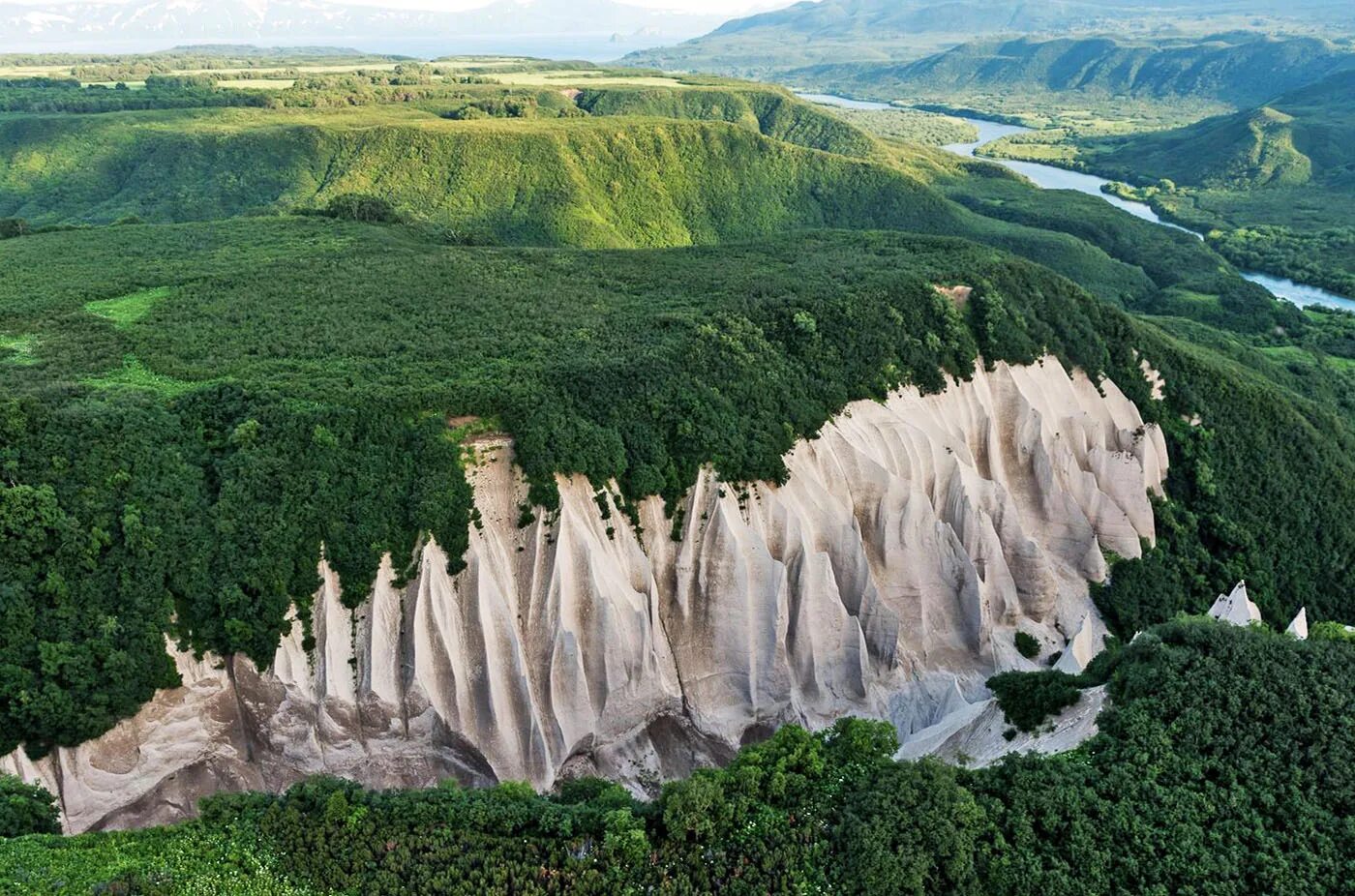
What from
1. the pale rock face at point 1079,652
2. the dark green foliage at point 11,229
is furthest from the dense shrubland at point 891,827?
the dark green foliage at point 11,229

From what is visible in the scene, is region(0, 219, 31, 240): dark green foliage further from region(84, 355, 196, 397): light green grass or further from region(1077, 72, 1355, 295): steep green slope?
region(1077, 72, 1355, 295): steep green slope

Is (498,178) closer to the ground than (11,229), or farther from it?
farther from it

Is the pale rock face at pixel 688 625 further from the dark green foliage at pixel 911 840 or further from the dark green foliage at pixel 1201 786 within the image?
the dark green foliage at pixel 911 840

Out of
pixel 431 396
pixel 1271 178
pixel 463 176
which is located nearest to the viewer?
pixel 431 396

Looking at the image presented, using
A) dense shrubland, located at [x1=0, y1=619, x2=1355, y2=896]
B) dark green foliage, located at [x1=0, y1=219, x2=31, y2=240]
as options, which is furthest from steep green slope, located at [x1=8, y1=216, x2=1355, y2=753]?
dense shrubland, located at [x1=0, y1=619, x2=1355, y2=896]

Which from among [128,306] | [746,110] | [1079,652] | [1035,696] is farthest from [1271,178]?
[128,306]

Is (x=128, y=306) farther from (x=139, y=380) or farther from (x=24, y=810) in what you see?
(x=24, y=810)
